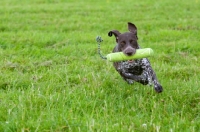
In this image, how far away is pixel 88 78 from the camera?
6.82 meters

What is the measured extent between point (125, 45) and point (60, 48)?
4.35 metres

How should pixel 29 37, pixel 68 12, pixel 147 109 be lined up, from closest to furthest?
pixel 147 109 → pixel 29 37 → pixel 68 12

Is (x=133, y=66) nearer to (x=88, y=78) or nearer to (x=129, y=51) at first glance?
(x=129, y=51)

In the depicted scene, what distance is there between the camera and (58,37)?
1174 centimetres

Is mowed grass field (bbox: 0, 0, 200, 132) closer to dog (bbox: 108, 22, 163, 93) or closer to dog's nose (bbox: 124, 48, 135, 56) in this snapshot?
dog (bbox: 108, 22, 163, 93)

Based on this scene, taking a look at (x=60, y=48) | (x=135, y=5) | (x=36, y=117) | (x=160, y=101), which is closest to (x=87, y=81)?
(x=160, y=101)

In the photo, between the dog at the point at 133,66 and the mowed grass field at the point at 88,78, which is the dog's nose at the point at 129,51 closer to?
the dog at the point at 133,66

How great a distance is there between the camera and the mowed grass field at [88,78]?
4.60 meters

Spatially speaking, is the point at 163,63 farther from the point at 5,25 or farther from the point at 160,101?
the point at 5,25

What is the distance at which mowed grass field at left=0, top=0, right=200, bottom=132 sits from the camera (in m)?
4.60

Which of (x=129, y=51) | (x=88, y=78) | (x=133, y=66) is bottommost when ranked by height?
(x=88, y=78)

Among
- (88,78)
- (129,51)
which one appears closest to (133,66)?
(129,51)

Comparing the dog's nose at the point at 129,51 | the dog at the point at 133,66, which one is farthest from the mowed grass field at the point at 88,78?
the dog's nose at the point at 129,51

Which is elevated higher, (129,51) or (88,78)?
(129,51)
